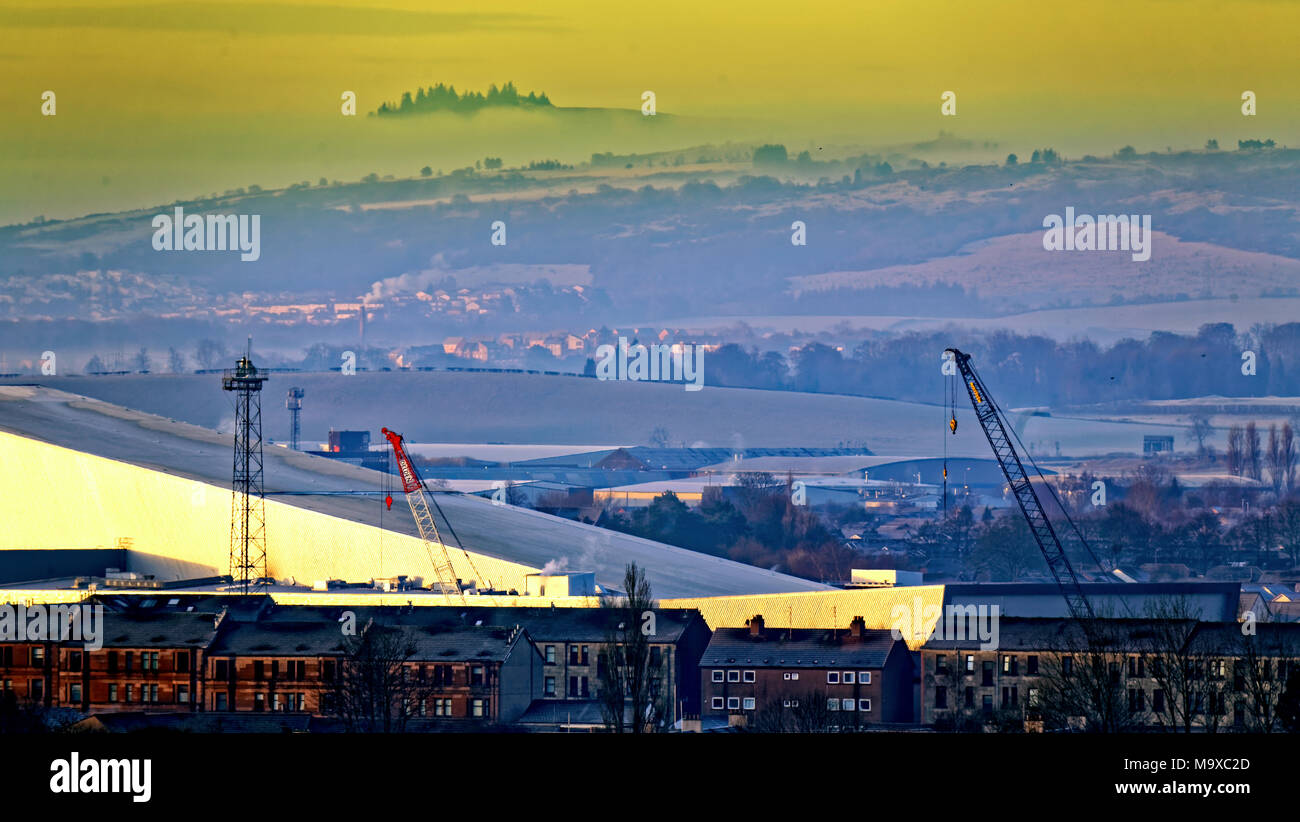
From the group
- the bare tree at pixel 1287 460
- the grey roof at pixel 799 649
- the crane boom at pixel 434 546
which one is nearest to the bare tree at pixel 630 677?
the grey roof at pixel 799 649

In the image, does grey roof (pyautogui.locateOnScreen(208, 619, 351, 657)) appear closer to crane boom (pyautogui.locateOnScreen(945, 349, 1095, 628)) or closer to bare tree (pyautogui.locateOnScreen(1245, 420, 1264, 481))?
crane boom (pyautogui.locateOnScreen(945, 349, 1095, 628))

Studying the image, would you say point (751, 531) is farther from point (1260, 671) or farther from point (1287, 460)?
point (1260, 671)

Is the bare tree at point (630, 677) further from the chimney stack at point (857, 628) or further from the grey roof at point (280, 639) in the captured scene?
the grey roof at point (280, 639)

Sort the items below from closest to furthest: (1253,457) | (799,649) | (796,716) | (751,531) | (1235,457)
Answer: (796,716) < (799,649) < (751,531) < (1253,457) < (1235,457)

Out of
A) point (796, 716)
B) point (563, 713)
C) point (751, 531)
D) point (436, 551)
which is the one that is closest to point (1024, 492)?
point (436, 551)

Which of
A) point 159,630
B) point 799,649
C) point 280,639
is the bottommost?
point 799,649

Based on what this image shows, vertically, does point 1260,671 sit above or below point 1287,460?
below
